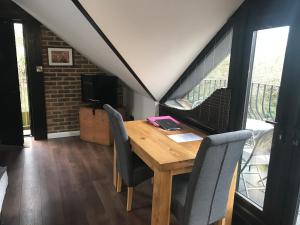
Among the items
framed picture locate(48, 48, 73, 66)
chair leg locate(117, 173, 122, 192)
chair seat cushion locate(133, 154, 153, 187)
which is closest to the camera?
chair seat cushion locate(133, 154, 153, 187)

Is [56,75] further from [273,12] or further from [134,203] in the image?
Result: [273,12]

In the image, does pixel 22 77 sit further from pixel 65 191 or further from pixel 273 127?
pixel 273 127

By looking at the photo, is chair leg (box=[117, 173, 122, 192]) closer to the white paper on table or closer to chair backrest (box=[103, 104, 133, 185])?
chair backrest (box=[103, 104, 133, 185])

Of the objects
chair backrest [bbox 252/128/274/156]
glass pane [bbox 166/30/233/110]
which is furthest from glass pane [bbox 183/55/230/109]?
chair backrest [bbox 252/128/274/156]

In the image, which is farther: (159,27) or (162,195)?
(159,27)

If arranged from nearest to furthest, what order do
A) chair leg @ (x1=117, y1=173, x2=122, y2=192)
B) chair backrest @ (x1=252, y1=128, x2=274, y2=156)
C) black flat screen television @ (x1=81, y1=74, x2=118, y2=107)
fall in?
chair backrest @ (x1=252, y1=128, x2=274, y2=156) < chair leg @ (x1=117, y1=173, x2=122, y2=192) < black flat screen television @ (x1=81, y1=74, x2=118, y2=107)

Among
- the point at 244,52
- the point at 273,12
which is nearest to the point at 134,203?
the point at 244,52

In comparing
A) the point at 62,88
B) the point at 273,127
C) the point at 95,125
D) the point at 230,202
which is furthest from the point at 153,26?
the point at 62,88

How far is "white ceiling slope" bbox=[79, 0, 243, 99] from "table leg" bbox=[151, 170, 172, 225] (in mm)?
1225

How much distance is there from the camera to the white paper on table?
214 cm

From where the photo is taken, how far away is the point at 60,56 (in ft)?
13.2

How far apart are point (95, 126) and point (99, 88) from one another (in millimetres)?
617

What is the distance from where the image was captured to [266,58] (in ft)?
6.27

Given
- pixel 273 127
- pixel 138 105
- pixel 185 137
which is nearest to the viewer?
pixel 273 127
